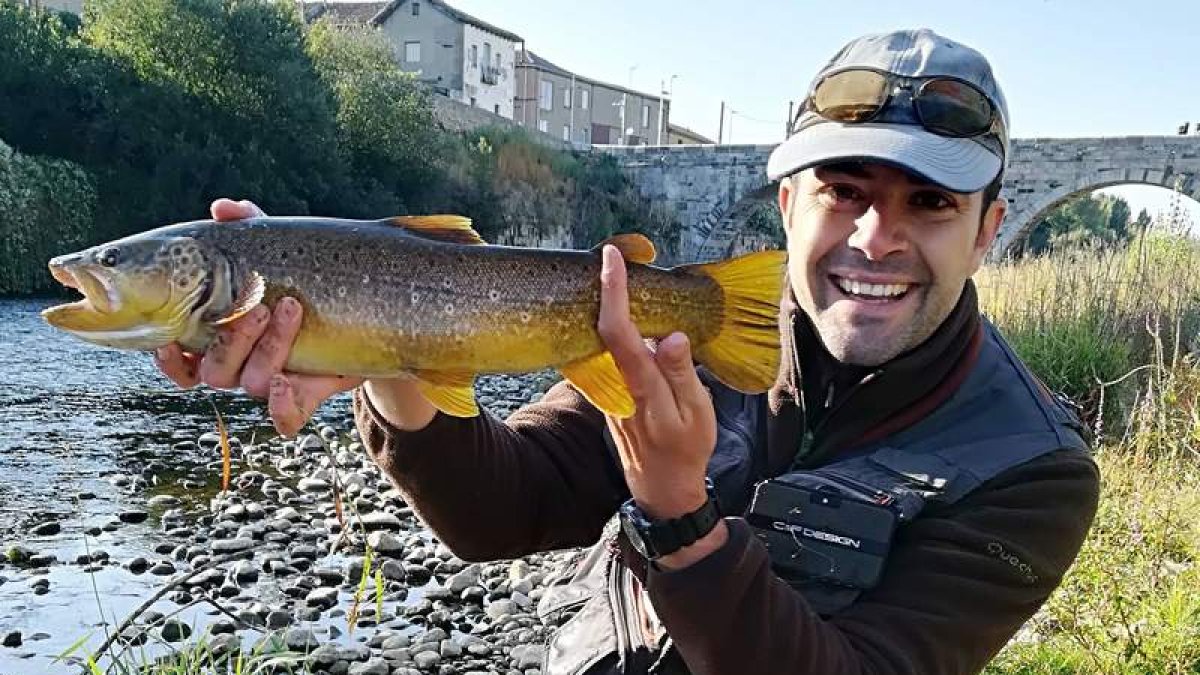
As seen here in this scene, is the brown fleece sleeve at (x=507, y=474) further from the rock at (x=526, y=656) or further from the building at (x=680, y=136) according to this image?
the building at (x=680, y=136)

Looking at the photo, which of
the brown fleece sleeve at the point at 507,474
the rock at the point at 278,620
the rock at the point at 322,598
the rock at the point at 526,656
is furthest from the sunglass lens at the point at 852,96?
the rock at the point at 322,598

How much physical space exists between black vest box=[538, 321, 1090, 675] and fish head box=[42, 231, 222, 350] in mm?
1010

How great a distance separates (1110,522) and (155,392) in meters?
9.75

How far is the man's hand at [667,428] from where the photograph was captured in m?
1.68

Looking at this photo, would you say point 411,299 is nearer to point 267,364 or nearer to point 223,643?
point 267,364

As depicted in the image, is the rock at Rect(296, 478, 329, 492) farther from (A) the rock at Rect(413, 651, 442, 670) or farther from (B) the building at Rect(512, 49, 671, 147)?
(B) the building at Rect(512, 49, 671, 147)

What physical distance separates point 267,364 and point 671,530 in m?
0.83

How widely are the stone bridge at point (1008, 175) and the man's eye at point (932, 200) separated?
71.9 ft

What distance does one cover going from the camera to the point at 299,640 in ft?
16.4

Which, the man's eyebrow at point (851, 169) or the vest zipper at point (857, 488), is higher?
the man's eyebrow at point (851, 169)

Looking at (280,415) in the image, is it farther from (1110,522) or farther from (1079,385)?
(1079,385)

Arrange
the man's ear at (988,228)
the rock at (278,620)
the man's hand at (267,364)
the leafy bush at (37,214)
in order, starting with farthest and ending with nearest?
the leafy bush at (37,214), the rock at (278,620), the man's ear at (988,228), the man's hand at (267,364)

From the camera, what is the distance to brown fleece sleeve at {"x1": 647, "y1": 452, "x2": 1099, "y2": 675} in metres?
1.67

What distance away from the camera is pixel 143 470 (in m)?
7.93
